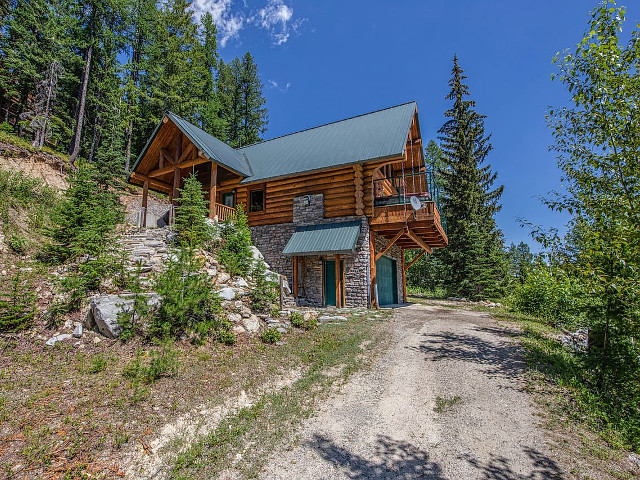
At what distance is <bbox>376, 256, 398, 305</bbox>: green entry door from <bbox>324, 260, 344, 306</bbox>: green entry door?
2580 millimetres

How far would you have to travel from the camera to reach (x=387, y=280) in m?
17.0

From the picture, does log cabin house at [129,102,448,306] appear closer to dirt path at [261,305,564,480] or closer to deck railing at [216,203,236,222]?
deck railing at [216,203,236,222]

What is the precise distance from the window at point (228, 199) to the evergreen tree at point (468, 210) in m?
16.9

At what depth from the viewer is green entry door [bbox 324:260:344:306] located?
14.1 m

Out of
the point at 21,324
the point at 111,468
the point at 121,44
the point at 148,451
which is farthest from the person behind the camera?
the point at 121,44

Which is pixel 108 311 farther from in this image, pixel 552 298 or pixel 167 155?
pixel 552 298

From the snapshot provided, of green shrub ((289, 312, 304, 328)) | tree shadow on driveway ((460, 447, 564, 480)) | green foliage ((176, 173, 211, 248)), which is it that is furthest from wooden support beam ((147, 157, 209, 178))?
tree shadow on driveway ((460, 447, 564, 480))

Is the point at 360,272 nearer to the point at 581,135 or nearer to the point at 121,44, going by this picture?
the point at 581,135

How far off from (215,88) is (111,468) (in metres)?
38.3

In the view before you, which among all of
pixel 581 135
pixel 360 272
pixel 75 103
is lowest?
pixel 360 272

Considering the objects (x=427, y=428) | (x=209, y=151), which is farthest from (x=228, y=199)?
(x=427, y=428)

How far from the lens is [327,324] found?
9.34 meters

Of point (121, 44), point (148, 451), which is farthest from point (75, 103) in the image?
point (148, 451)

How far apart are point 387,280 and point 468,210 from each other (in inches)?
451
